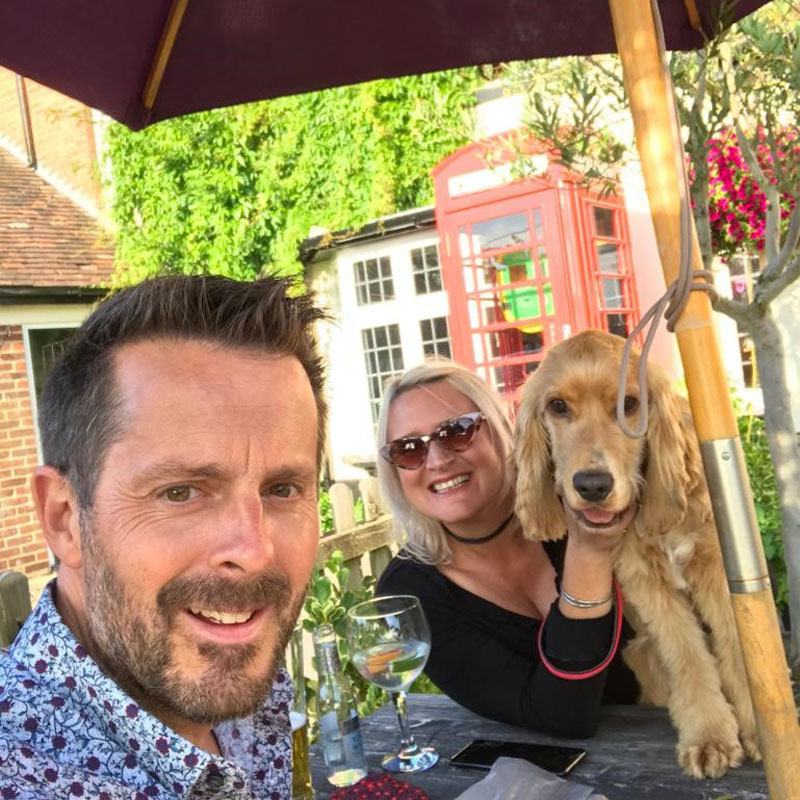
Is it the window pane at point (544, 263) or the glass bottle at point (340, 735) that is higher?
the window pane at point (544, 263)

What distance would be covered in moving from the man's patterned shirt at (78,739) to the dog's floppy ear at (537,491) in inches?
56.4

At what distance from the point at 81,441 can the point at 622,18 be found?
1033mm

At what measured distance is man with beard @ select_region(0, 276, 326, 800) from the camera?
1.11m

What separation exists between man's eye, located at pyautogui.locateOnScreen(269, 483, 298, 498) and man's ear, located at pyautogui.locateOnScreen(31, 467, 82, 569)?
288 millimetres

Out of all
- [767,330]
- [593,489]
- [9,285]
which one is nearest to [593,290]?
[767,330]

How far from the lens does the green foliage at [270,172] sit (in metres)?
9.74

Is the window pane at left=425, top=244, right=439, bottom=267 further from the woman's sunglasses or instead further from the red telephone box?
the woman's sunglasses

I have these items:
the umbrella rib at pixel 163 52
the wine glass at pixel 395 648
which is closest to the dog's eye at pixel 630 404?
the wine glass at pixel 395 648

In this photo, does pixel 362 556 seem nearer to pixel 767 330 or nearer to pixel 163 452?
pixel 767 330

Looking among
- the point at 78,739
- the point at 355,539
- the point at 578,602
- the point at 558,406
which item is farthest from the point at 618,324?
the point at 78,739

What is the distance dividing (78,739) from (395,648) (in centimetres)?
119

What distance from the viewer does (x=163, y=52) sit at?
2.25 metres

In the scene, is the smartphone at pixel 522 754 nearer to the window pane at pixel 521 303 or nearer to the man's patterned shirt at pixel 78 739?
the man's patterned shirt at pixel 78 739

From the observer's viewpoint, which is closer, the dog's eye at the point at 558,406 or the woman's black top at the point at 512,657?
the woman's black top at the point at 512,657
